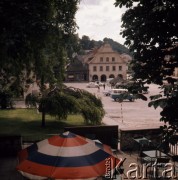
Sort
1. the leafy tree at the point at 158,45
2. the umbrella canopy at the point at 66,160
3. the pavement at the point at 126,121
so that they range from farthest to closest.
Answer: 1. the pavement at the point at 126,121
2. the umbrella canopy at the point at 66,160
3. the leafy tree at the point at 158,45

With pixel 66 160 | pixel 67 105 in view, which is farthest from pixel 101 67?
pixel 66 160

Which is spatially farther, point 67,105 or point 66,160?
point 67,105

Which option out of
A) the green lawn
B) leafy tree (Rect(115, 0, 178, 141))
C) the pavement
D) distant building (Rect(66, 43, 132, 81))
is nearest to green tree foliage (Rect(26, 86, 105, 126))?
the green lawn

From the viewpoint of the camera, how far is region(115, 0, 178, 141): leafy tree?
6156 mm

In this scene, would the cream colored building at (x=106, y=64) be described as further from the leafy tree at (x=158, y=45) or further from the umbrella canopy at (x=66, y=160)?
the leafy tree at (x=158, y=45)

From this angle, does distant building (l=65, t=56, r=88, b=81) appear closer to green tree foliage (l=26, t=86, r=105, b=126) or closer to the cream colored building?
the cream colored building

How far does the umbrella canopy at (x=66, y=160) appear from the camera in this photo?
6945mm

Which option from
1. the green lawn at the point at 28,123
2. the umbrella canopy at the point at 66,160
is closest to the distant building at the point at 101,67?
the green lawn at the point at 28,123

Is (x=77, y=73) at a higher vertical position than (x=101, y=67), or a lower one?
lower

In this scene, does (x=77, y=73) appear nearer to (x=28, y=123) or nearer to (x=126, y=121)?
(x=126, y=121)

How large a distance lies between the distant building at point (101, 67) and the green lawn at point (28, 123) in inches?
2086

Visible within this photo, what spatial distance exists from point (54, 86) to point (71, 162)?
14.9 meters

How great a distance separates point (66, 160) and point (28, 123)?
1734 cm

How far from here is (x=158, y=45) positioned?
21.0 ft
